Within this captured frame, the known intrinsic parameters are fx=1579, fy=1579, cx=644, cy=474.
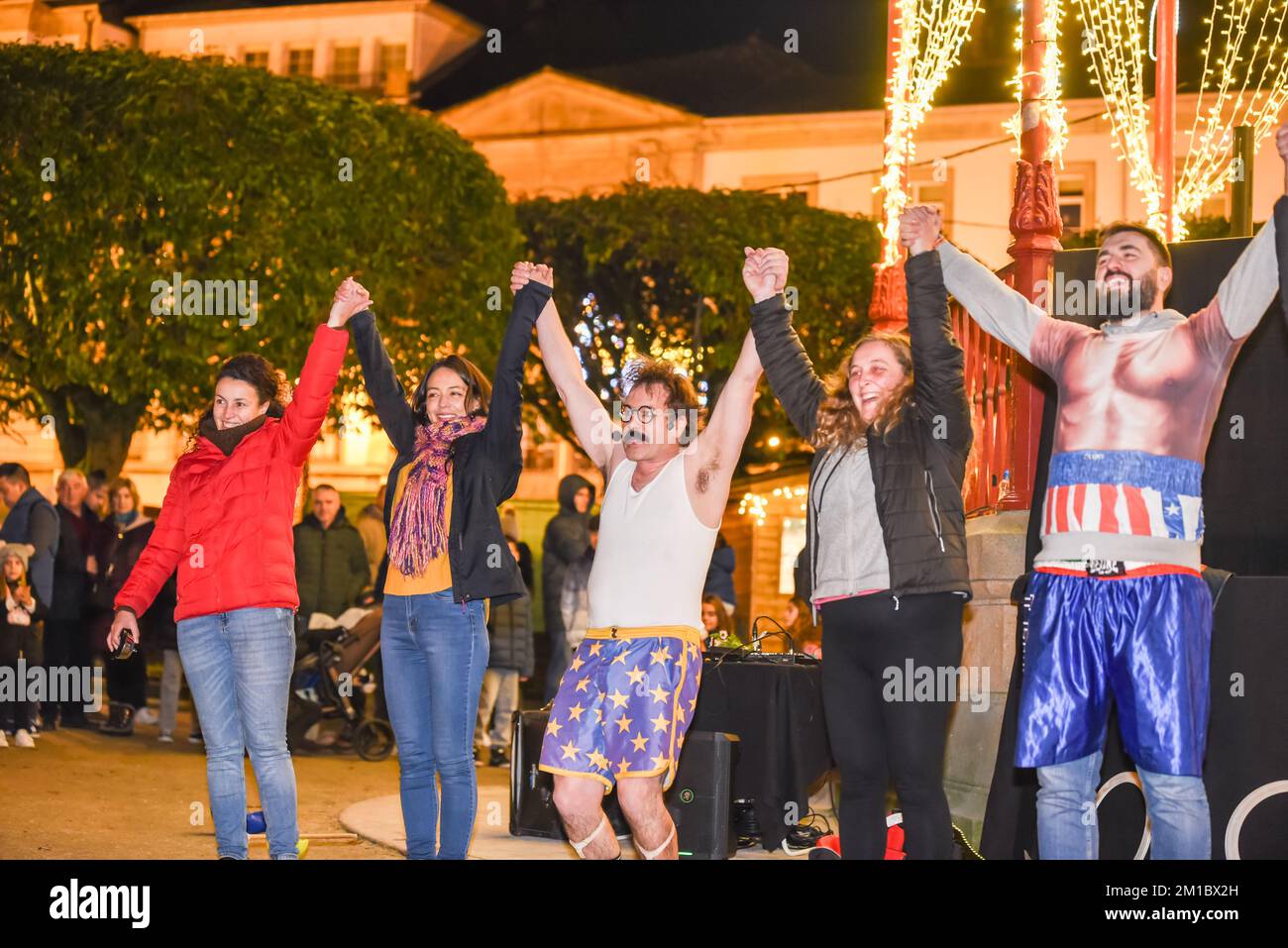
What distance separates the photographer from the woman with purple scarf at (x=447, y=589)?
5797 mm

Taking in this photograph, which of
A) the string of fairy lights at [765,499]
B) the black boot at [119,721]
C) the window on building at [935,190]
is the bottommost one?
the black boot at [119,721]

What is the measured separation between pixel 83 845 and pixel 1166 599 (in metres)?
5.13

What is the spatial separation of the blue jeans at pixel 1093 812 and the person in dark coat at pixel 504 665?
7925 millimetres

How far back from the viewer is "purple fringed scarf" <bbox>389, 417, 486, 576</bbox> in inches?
232

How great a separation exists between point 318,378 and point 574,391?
933 millimetres

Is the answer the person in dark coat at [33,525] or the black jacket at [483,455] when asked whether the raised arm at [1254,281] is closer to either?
the black jacket at [483,455]

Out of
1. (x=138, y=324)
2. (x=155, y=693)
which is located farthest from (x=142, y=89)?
(x=155, y=693)

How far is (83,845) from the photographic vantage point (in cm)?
739

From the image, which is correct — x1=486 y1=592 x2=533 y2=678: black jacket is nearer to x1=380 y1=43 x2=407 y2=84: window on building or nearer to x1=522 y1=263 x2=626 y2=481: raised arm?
x1=522 y1=263 x2=626 y2=481: raised arm

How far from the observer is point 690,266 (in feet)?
86.8

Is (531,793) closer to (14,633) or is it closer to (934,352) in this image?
(934,352)

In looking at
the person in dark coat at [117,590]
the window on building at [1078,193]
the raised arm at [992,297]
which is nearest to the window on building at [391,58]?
the window on building at [1078,193]
